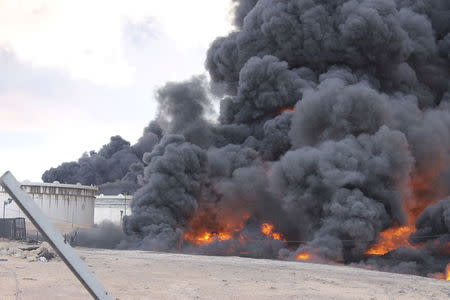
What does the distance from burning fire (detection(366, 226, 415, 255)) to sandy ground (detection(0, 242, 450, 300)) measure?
1822cm

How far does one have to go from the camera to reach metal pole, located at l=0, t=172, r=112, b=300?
4457mm

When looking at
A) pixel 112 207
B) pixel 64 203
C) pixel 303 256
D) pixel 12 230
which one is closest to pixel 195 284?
pixel 303 256

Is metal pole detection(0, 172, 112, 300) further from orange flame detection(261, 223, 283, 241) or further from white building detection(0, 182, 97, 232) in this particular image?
white building detection(0, 182, 97, 232)

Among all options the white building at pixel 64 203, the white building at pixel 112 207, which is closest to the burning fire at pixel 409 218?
the white building at pixel 112 207

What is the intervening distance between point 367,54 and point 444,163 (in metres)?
12.5

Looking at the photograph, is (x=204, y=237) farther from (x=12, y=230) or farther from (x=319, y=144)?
(x=12, y=230)

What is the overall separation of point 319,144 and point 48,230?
43329 mm

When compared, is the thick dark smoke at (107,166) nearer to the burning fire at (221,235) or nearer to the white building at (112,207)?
the white building at (112,207)

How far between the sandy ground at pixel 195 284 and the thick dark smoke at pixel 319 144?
654 inches

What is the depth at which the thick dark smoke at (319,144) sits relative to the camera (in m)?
40.8

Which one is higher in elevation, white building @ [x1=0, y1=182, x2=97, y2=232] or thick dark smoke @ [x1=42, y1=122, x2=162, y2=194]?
thick dark smoke @ [x1=42, y1=122, x2=162, y2=194]

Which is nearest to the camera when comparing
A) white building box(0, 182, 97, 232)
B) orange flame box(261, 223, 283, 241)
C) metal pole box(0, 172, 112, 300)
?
metal pole box(0, 172, 112, 300)

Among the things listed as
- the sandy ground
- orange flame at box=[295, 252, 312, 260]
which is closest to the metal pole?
the sandy ground

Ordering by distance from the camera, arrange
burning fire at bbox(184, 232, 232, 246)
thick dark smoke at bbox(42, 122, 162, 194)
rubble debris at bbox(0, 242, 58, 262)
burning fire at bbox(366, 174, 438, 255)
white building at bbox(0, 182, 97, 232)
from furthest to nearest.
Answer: thick dark smoke at bbox(42, 122, 162, 194) < white building at bbox(0, 182, 97, 232) < burning fire at bbox(184, 232, 232, 246) < burning fire at bbox(366, 174, 438, 255) < rubble debris at bbox(0, 242, 58, 262)
